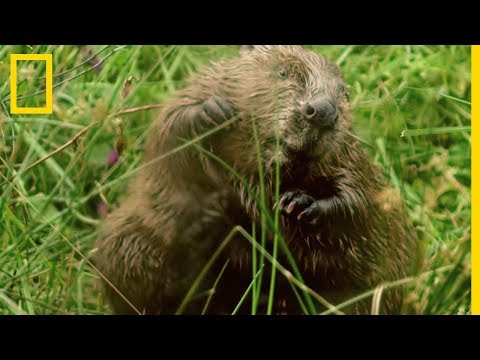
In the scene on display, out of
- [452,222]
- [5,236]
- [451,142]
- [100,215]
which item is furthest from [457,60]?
[5,236]

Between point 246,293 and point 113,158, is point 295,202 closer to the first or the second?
point 246,293

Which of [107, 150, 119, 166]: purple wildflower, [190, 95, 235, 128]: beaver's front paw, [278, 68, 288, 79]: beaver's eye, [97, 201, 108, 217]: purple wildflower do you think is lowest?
[97, 201, 108, 217]: purple wildflower

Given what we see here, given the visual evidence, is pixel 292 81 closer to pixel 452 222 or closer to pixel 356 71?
pixel 356 71

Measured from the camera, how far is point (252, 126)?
320 cm

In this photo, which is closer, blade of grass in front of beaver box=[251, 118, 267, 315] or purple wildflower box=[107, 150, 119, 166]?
A: blade of grass in front of beaver box=[251, 118, 267, 315]

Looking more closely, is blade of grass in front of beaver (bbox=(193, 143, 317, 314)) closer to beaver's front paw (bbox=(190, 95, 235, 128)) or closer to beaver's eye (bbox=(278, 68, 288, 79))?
beaver's front paw (bbox=(190, 95, 235, 128))

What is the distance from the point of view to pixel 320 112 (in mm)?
3020

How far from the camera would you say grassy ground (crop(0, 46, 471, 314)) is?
335 cm

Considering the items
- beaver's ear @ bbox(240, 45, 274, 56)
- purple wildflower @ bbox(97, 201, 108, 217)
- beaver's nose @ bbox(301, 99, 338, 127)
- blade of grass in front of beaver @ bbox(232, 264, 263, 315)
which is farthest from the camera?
purple wildflower @ bbox(97, 201, 108, 217)

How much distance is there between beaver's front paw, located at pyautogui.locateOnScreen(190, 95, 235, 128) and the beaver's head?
0.14 ft

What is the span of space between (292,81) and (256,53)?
0.59ft

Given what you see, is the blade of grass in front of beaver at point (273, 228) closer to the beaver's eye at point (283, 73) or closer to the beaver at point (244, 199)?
the beaver at point (244, 199)

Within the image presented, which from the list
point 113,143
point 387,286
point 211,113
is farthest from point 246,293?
point 113,143

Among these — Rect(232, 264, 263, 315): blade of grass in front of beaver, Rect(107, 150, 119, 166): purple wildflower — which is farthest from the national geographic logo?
Rect(232, 264, 263, 315): blade of grass in front of beaver
